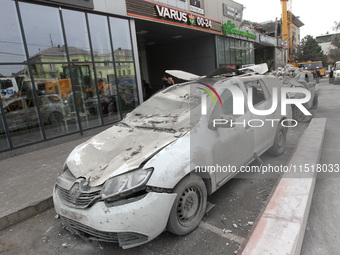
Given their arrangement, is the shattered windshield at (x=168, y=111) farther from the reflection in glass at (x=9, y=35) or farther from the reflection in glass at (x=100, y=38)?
the reflection in glass at (x=100, y=38)

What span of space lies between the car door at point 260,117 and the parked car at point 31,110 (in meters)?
6.40

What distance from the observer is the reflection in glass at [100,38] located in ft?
28.2

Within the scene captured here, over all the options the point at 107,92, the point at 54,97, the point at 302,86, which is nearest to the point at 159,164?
the point at 54,97

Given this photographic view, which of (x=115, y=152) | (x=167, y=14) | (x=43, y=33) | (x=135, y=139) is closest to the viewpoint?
(x=115, y=152)

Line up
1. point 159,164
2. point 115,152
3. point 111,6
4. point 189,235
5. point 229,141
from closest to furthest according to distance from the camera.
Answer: point 159,164 < point 189,235 < point 115,152 < point 229,141 < point 111,6

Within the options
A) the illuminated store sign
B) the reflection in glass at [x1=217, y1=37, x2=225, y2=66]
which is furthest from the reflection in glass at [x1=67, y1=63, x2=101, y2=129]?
the reflection in glass at [x1=217, y1=37, x2=225, y2=66]

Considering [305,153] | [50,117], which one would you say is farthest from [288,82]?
[50,117]

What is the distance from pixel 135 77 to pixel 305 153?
24.8 ft

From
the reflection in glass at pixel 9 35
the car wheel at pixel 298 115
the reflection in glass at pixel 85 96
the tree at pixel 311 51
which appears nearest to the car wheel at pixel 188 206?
the reflection in glass at pixel 85 96

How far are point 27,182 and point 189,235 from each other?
346 cm

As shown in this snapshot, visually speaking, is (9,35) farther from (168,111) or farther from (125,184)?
(125,184)

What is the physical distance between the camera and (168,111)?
141 inches

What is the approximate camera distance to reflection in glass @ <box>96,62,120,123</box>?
29.4ft

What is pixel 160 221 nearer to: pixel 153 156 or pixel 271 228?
pixel 153 156
